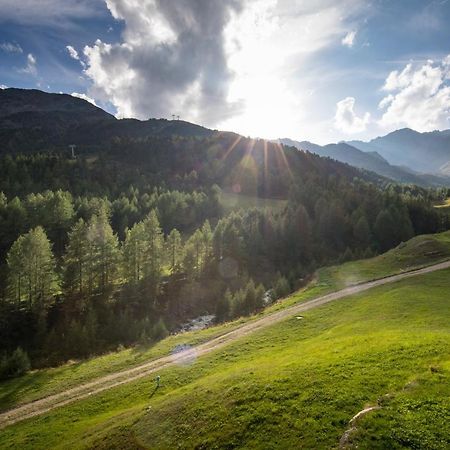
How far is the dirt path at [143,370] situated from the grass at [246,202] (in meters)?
116

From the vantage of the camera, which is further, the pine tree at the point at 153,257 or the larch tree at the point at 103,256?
the pine tree at the point at 153,257

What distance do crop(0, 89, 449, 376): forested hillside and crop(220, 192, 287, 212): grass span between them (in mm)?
9215

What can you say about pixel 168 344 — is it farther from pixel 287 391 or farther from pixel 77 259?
pixel 77 259

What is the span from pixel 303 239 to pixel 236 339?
267ft

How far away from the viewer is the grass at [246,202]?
564ft

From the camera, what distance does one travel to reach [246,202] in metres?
186

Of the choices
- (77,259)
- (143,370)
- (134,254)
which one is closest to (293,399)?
(143,370)

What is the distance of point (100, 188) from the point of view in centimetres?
16338

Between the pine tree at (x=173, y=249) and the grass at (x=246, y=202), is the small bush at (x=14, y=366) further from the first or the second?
the grass at (x=246, y=202)

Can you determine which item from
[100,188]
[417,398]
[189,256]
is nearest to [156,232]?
[189,256]

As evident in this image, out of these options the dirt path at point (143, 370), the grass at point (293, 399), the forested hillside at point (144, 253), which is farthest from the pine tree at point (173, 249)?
the grass at point (293, 399)

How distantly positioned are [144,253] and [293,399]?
212 feet

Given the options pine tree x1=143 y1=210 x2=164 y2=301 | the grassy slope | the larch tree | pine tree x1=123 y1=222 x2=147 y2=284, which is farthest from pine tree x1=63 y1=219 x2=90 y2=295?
the grassy slope

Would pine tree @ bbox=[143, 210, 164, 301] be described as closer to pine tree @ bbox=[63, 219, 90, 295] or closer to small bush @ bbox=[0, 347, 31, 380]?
pine tree @ bbox=[63, 219, 90, 295]
